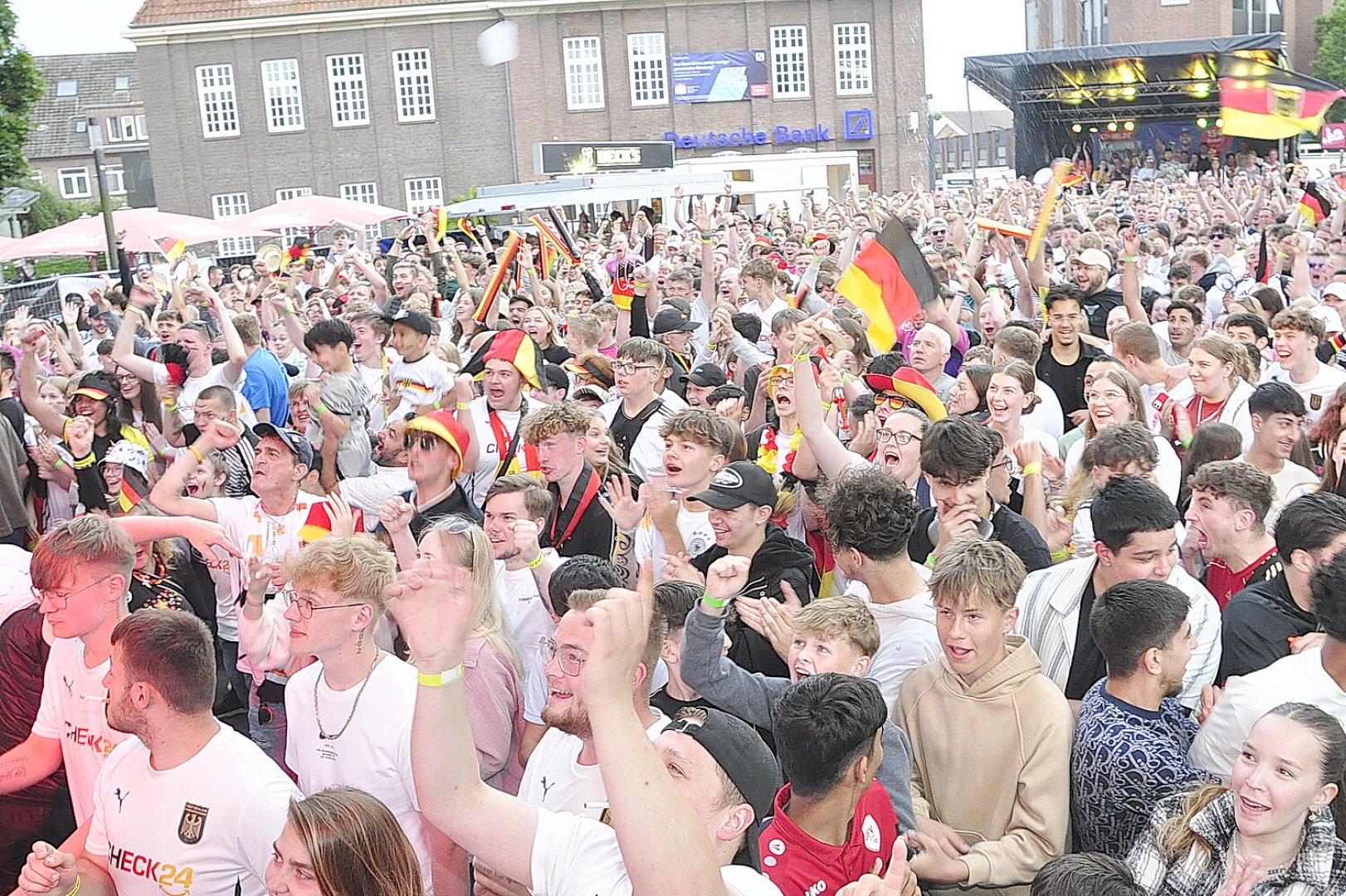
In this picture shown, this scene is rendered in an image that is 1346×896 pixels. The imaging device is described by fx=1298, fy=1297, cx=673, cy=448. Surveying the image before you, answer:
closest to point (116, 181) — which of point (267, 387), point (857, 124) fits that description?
point (857, 124)

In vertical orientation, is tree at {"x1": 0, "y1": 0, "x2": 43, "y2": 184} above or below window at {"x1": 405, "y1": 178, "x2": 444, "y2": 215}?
above

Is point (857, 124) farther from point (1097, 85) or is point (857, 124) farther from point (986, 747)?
point (986, 747)

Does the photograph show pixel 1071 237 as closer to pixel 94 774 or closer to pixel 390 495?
pixel 390 495

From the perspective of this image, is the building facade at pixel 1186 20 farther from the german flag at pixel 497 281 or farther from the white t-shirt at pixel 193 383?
the white t-shirt at pixel 193 383

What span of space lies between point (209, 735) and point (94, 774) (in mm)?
772

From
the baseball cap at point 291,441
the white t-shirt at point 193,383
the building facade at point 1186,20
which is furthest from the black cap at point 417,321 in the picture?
the building facade at point 1186,20

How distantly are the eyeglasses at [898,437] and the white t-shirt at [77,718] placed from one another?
2947 millimetres

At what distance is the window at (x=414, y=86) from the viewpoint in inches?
1795

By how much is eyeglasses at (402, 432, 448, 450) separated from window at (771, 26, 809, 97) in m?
42.2

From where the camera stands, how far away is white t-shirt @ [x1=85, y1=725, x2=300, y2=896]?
321 centimetres

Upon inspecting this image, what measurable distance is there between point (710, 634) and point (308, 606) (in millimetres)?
1171

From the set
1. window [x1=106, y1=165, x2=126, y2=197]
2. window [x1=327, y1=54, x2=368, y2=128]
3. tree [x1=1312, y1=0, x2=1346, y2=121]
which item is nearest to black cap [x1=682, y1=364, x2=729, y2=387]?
window [x1=327, y1=54, x2=368, y2=128]

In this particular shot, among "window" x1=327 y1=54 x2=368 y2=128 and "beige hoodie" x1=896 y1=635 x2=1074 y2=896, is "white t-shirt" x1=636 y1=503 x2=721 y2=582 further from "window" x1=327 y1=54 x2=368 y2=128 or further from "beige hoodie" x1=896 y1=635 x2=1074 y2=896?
"window" x1=327 y1=54 x2=368 y2=128

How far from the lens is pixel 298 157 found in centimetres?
4588
